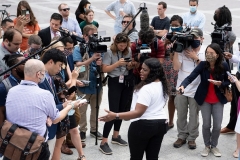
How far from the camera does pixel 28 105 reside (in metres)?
4.20

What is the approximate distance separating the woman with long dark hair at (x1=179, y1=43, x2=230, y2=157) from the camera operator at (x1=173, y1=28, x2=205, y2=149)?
0.20 meters

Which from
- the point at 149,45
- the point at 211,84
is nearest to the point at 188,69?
the point at 211,84

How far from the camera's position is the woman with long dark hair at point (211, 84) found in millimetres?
5875

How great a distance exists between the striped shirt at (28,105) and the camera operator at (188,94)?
254cm

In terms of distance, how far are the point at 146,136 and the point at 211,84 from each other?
5.40 feet

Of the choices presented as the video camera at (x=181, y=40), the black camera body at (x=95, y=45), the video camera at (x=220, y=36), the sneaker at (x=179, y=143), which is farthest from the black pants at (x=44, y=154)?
the video camera at (x=220, y=36)

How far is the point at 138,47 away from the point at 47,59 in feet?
5.49

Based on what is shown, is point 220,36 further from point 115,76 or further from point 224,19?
point 115,76

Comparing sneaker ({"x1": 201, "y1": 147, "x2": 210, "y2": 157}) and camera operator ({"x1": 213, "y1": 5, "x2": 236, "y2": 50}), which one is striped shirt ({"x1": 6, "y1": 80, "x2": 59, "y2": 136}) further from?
camera operator ({"x1": 213, "y1": 5, "x2": 236, "y2": 50})

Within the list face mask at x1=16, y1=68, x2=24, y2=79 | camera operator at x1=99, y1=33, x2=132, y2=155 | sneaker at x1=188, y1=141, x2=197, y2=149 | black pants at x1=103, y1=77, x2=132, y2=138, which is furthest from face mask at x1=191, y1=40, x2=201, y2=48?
face mask at x1=16, y1=68, x2=24, y2=79

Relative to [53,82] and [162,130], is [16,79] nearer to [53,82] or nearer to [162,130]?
[53,82]

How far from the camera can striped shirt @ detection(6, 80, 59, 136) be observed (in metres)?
4.21

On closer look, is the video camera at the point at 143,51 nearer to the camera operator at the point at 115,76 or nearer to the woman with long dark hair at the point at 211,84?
the camera operator at the point at 115,76

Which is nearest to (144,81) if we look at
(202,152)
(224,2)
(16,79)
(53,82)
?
(53,82)
